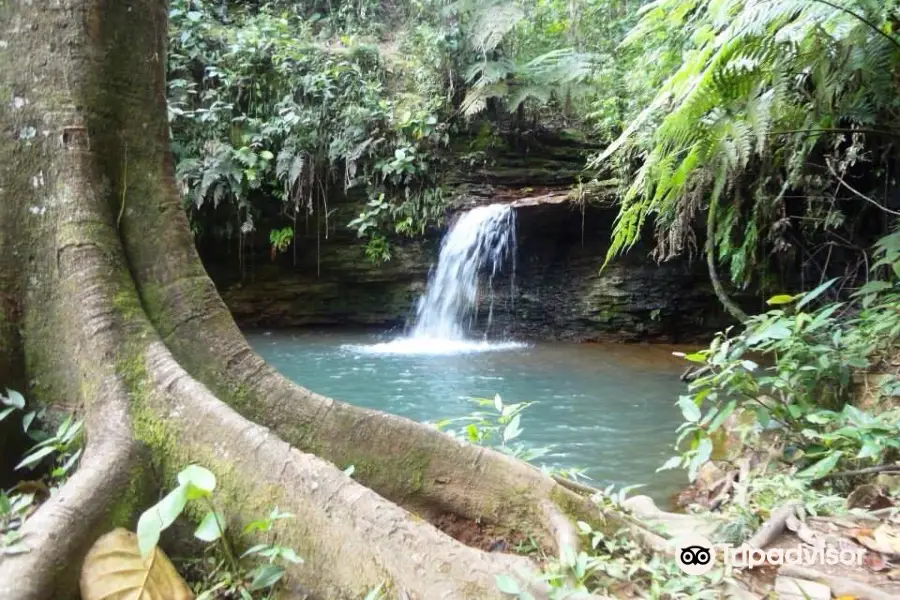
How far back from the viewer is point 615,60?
10.7 m

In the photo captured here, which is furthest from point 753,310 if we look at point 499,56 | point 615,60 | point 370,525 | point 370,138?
point 370,525

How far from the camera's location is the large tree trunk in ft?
6.21

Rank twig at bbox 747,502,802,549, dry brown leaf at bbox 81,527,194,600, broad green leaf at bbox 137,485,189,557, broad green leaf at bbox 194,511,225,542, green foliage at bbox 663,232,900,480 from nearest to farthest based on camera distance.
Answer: broad green leaf at bbox 137,485,189,557 < broad green leaf at bbox 194,511,225,542 < dry brown leaf at bbox 81,527,194,600 < twig at bbox 747,502,802,549 < green foliage at bbox 663,232,900,480

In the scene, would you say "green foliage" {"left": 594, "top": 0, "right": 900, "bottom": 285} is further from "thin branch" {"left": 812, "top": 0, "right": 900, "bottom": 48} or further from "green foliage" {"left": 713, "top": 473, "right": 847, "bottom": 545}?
"green foliage" {"left": 713, "top": 473, "right": 847, "bottom": 545}

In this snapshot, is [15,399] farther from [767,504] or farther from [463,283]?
[463,283]

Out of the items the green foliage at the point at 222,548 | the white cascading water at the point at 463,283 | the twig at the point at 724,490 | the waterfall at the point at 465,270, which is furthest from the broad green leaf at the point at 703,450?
the waterfall at the point at 465,270

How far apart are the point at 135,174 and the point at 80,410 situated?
938 millimetres

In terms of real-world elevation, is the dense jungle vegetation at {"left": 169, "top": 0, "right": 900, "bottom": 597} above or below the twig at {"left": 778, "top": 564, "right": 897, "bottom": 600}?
above

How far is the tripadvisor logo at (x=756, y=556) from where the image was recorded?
6.90 feet

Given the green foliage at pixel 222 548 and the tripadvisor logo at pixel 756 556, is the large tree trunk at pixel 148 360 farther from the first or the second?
the tripadvisor logo at pixel 756 556

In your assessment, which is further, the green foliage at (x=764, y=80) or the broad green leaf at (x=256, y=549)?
the green foliage at (x=764, y=80)

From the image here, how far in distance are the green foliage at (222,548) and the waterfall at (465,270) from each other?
29.7ft

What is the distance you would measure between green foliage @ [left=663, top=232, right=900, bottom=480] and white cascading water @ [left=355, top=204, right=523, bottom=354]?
7031 millimetres

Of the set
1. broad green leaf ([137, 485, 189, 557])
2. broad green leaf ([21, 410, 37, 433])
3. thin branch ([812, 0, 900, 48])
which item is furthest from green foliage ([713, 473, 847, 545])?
broad green leaf ([21, 410, 37, 433])
